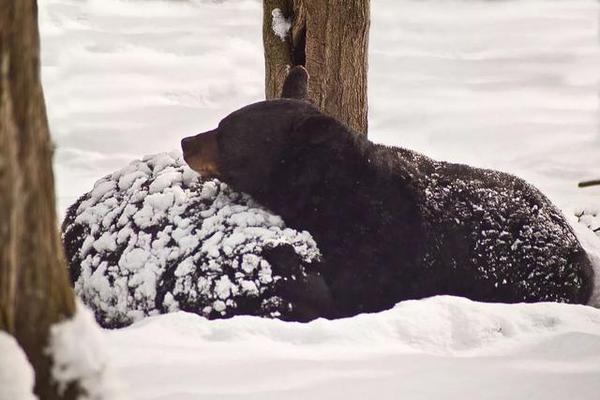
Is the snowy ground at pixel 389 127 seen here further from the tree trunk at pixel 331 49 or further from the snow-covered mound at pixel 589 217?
the tree trunk at pixel 331 49

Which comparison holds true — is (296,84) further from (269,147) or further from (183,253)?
(183,253)

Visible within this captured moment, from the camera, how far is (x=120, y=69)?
10.9 meters

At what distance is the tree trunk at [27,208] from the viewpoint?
151cm

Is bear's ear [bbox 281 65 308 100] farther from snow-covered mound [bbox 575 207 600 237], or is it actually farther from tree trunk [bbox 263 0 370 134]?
snow-covered mound [bbox 575 207 600 237]

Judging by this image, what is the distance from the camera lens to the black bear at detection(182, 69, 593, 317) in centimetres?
376

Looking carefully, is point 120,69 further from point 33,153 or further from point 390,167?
point 33,153

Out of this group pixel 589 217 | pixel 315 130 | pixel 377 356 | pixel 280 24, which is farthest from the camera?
pixel 589 217

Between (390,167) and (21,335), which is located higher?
(390,167)

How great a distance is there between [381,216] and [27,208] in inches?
96.0

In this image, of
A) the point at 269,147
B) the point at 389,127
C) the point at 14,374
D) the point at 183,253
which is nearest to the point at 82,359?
the point at 14,374

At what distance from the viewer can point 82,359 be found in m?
1.68

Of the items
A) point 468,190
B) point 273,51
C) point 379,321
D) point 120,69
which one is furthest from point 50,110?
point 379,321

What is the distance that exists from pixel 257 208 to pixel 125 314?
30.4 inches

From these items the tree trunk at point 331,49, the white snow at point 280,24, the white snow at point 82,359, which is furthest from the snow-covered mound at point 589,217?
the white snow at point 82,359
